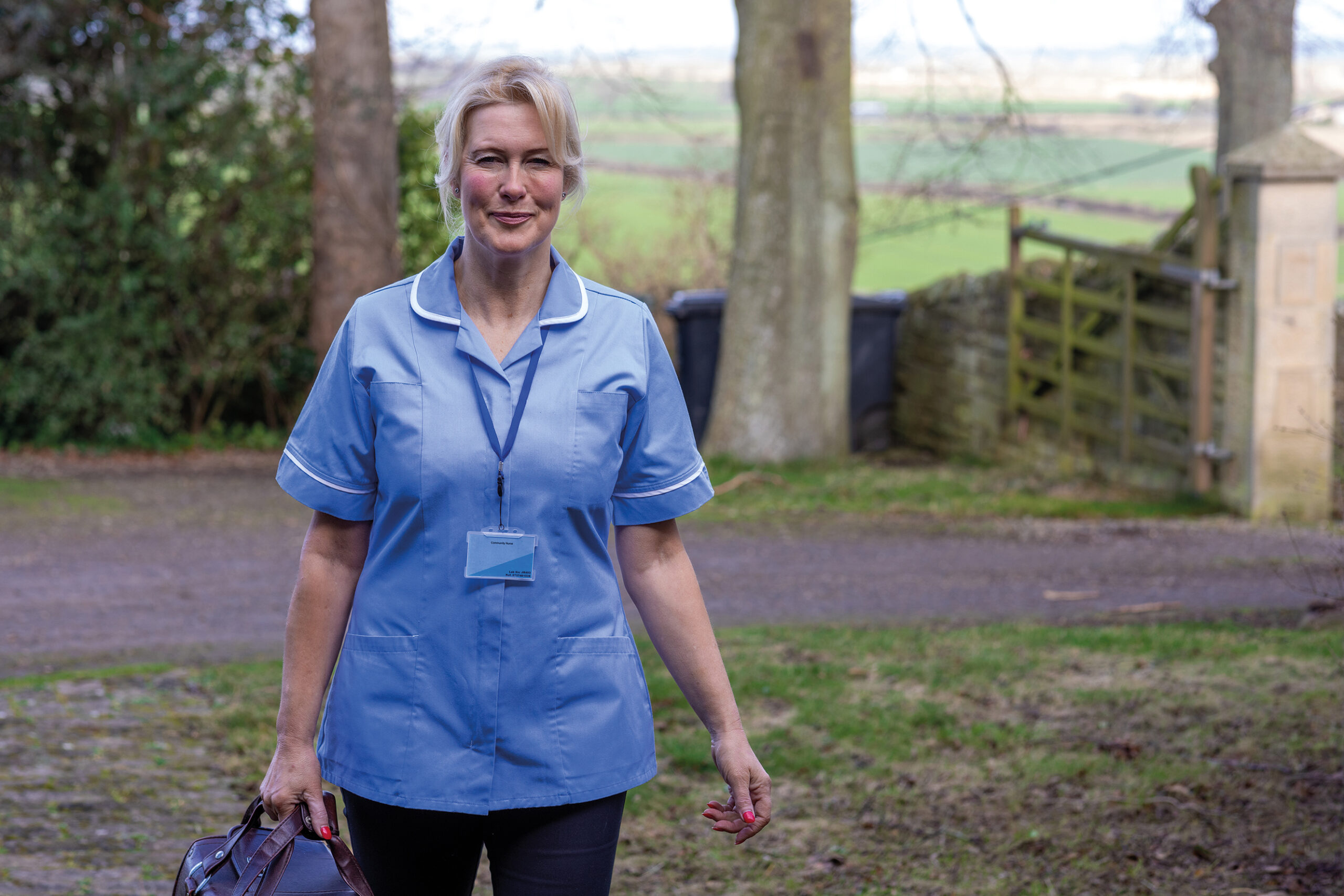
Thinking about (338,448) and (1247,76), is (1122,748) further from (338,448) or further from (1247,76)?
(1247,76)

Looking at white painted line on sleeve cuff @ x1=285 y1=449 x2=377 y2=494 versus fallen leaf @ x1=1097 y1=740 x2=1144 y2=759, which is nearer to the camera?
white painted line on sleeve cuff @ x1=285 y1=449 x2=377 y2=494

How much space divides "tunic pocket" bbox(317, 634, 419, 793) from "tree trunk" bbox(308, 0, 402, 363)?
31.8ft

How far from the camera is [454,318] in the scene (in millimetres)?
2189

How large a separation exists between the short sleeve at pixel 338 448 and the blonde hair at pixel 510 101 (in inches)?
11.9

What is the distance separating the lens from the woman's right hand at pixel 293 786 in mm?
2209

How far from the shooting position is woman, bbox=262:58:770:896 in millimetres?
2133

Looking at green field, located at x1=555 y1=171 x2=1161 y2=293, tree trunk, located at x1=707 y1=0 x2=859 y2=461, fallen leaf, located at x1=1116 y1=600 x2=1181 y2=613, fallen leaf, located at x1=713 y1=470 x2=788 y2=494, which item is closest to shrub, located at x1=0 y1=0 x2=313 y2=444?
green field, located at x1=555 y1=171 x2=1161 y2=293

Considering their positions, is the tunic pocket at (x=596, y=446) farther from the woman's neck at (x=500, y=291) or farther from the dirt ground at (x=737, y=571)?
the dirt ground at (x=737, y=571)

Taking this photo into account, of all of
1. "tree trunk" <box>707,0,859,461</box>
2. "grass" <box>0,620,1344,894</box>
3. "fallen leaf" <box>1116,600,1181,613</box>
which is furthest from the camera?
"tree trunk" <box>707,0,859,461</box>

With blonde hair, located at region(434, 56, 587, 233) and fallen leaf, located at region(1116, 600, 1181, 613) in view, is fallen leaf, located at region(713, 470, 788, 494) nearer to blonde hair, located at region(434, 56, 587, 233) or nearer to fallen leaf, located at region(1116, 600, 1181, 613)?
fallen leaf, located at region(1116, 600, 1181, 613)

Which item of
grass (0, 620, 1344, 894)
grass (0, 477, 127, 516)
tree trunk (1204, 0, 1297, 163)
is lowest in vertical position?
grass (0, 477, 127, 516)

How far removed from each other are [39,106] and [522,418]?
38.4ft

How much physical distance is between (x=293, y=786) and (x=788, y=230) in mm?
9941

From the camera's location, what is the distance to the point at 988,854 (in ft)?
13.9
